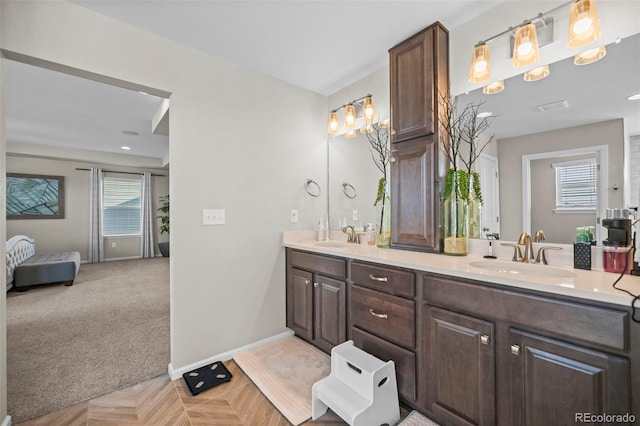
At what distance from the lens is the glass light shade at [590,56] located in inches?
54.5

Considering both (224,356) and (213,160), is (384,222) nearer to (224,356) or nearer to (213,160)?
(213,160)

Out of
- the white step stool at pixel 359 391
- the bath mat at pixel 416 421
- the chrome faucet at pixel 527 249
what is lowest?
the bath mat at pixel 416 421

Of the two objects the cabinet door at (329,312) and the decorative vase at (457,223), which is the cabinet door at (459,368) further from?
the cabinet door at (329,312)

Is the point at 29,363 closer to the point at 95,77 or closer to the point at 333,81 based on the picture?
the point at 95,77

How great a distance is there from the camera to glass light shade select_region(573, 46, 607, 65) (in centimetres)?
138

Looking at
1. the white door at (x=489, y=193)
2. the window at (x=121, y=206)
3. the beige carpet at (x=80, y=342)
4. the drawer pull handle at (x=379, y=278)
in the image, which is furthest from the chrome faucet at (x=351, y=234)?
the window at (x=121, y=206)

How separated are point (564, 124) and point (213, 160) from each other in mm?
2320

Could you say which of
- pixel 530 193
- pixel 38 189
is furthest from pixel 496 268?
pixel 38 189

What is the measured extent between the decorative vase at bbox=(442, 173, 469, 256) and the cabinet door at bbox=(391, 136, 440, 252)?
0.27ft

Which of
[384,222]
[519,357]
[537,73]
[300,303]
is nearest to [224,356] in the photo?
[300,303]

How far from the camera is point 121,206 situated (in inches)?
264

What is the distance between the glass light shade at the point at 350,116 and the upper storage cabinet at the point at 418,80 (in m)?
0.56

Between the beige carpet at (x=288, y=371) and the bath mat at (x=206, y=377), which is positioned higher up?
the beige carpet at (x=288, y=371)

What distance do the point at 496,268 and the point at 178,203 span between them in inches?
84.5
